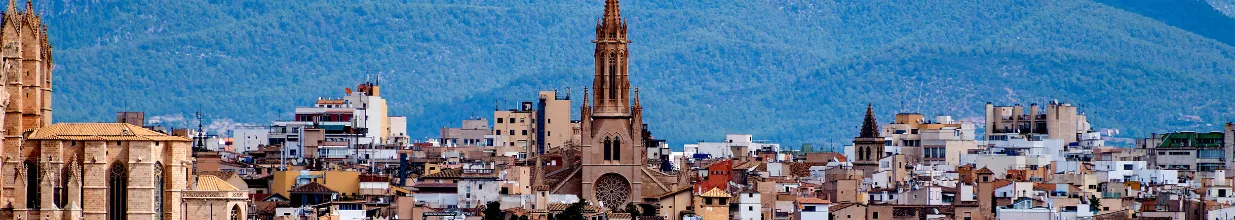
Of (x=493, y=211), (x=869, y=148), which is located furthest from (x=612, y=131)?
(x=869, y=148)

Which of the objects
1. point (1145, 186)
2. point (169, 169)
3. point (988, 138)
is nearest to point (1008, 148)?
point (988, 138)

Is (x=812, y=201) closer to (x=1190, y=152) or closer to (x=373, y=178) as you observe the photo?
(x=373, y=178)

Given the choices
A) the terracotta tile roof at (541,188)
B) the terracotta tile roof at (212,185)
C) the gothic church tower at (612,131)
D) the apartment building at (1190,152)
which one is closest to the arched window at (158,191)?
the terracotta tile roof at (212,185)

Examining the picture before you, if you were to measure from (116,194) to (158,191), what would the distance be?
1386 millimetres

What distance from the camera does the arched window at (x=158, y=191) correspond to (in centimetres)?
9475

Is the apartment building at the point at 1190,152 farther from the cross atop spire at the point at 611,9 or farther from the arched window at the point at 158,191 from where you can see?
the arched window at the point at 158,191

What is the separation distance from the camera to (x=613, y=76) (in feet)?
445

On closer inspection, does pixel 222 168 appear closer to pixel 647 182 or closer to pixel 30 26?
pixel 647 182

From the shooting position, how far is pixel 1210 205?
119 m

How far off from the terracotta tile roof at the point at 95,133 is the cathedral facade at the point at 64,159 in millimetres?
26

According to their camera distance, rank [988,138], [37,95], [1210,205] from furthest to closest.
Result: [988,138]
[1210,205]
[37,95]

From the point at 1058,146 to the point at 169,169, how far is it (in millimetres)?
93684

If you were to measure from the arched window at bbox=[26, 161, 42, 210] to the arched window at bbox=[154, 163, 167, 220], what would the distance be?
11.7ft

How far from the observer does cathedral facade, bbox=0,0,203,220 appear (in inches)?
3612
